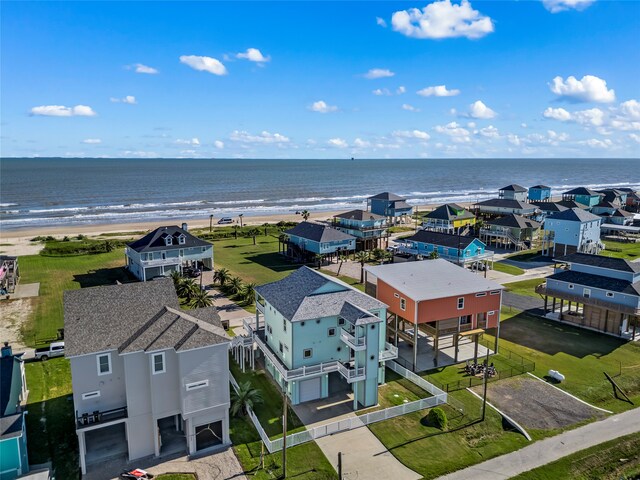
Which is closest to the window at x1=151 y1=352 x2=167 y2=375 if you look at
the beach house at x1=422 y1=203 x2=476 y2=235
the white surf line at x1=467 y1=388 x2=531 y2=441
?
the white surf line at x1=467 y1=388 x2=531 y2=441

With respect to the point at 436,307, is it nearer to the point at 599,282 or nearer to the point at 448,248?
the point at 599,282

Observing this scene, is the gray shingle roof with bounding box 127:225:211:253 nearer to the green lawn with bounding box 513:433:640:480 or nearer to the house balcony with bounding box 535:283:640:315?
the house balcony with bounding box 535:283:640:315

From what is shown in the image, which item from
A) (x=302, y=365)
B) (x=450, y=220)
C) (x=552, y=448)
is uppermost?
(x=450, y=220)

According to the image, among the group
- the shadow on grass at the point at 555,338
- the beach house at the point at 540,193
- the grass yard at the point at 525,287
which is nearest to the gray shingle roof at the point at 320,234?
the grass yard at the point at 525,287

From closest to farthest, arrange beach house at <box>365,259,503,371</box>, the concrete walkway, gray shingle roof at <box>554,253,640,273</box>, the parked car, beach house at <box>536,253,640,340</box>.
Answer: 1. the concrete walkway
2. beach house at <box>365,259,503,371</box>
3. the parked car
4. beach house at <box>536,253,640,340</box>
5. gray shingle roof at <box>554,253,640,273</box>

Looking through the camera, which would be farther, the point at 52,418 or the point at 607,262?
the point at 607,262

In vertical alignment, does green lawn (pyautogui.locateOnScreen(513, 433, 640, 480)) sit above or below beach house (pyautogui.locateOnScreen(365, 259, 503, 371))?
below

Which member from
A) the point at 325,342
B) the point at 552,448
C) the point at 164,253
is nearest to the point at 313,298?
the point at 325,342
